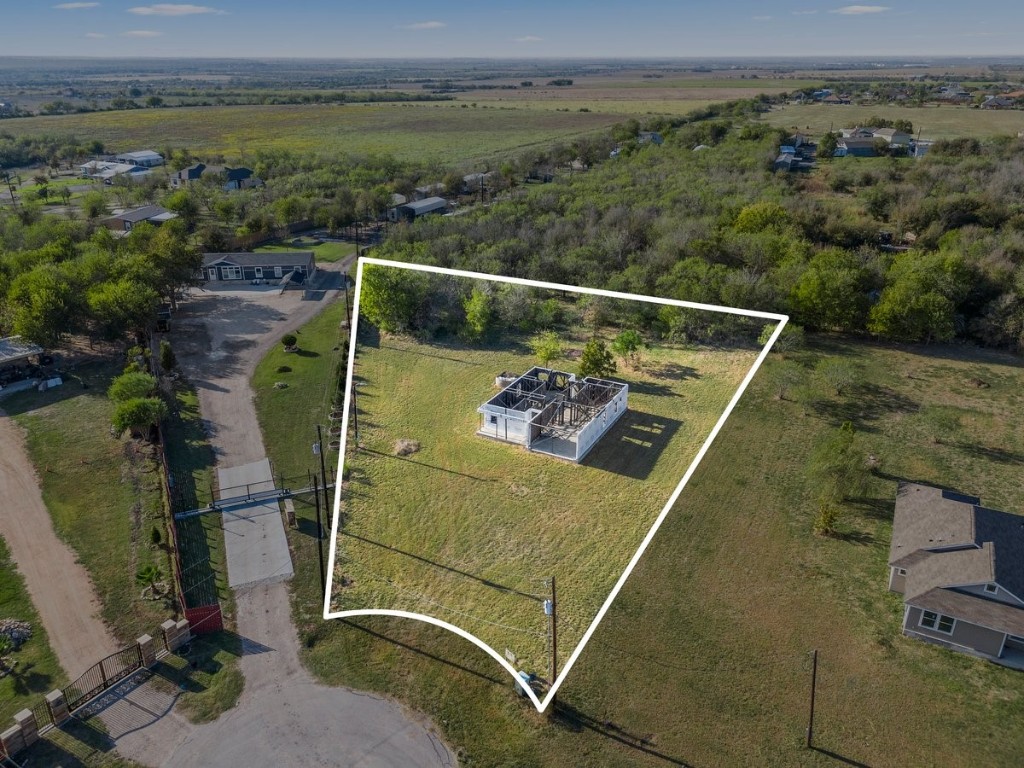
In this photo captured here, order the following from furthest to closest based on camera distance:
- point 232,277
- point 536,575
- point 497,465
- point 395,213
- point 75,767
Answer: point 395,213 → point 232,277 → point 75,767 → point 497,465 → point 536,575

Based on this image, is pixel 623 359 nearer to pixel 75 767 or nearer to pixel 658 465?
pixel 658 465

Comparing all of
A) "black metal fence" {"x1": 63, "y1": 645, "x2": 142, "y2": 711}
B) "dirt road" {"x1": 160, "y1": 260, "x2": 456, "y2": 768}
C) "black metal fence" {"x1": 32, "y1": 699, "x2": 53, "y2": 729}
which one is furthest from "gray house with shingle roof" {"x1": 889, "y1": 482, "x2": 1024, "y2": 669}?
"black metal fence" {"x1": 32, "y1": 699, "x2": 53, "y2": 729}

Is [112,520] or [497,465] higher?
[497,465]

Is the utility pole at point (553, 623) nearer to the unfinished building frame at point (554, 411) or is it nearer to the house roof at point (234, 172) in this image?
the unfinished building frame at point (554, 411)

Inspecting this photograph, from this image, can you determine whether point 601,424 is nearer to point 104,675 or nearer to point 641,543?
point 641,543

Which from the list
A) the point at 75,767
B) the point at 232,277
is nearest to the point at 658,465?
the point at 75,767

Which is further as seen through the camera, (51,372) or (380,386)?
(51,372)
